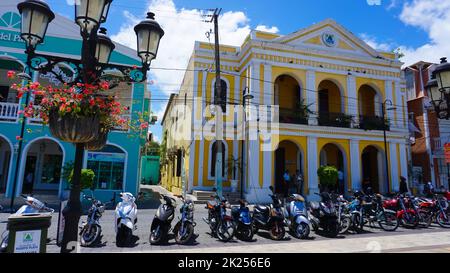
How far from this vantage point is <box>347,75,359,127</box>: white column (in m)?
18.5

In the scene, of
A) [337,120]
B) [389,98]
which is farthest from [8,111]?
[389,98]

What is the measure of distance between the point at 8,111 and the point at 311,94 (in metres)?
16.5

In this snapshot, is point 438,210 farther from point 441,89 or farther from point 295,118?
point 295,118

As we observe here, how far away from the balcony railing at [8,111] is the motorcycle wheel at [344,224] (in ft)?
50.5

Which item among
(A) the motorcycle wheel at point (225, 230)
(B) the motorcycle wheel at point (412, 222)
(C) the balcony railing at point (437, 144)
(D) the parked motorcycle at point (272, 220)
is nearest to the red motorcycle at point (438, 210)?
(B) the motorcycle wheel at point (412, 222)

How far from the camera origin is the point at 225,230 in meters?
7.27

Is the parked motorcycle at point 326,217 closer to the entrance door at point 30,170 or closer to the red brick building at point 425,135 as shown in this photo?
the entrance door at point 30,170

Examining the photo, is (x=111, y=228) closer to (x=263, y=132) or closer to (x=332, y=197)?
(x=332, y=197)

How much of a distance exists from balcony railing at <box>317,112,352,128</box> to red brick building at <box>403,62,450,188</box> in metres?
8.53

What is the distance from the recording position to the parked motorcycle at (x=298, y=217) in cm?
776

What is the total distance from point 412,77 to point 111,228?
2740 cm

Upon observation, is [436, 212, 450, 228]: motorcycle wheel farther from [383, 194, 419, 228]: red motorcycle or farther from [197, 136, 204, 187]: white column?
[197, 136, 204, 187]: white column

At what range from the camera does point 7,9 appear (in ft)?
48.2

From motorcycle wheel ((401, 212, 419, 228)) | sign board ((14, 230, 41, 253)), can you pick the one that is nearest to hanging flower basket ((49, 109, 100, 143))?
sign board ((14, 230, 41, 253))
